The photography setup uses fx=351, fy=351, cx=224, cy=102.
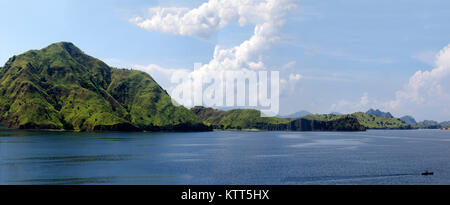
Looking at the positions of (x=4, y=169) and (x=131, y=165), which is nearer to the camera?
(x=4, y=169)

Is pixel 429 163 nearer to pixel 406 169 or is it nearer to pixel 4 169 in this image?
pixel 406 169

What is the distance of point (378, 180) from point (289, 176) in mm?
25012

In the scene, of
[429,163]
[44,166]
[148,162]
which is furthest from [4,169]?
[429,163]

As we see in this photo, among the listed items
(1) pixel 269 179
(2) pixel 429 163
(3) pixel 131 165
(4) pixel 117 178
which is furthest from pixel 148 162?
(2) pixel 429 163

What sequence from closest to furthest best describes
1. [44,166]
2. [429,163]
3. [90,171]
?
[90,171] < [44,166] < [429,163]

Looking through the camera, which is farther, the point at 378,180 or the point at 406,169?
the point at 406,169

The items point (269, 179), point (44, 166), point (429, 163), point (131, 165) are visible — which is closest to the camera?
point (269, 179)

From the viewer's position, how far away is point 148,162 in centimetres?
14288
